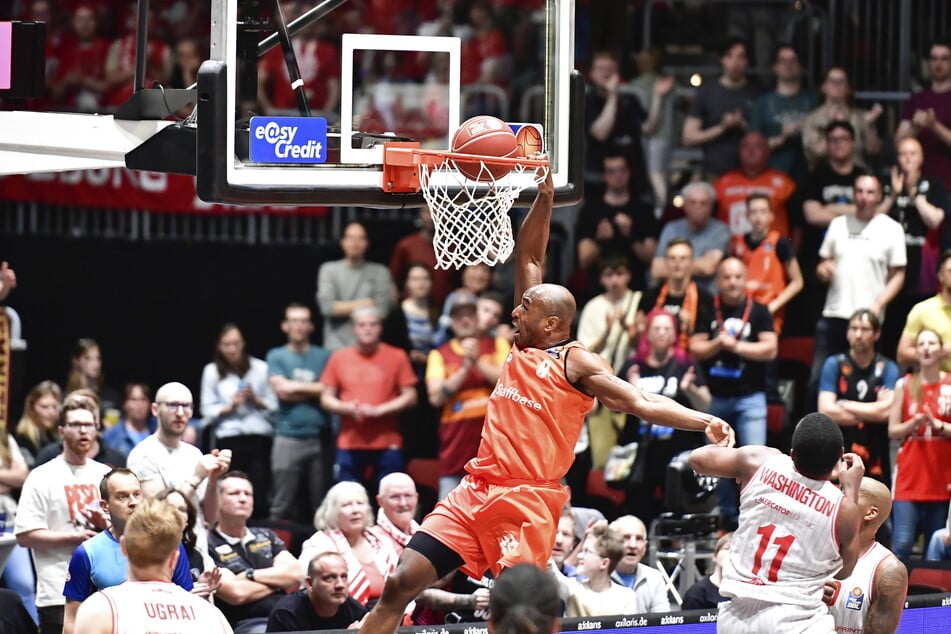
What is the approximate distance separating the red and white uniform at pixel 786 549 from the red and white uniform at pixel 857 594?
73cm

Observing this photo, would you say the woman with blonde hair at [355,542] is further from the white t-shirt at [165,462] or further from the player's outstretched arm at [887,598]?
the player's outstretched arm at [887,598]

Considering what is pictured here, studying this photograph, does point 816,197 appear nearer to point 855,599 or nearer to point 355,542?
point 355,542

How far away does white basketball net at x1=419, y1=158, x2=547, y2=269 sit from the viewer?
29.0 feet

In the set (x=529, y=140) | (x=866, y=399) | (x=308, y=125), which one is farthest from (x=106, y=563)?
(x=866, y=399)

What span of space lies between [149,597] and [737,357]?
7.33 m

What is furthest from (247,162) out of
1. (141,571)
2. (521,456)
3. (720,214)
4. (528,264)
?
(720,214)

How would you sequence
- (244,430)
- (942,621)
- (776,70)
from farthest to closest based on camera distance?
(776,70), (244,430), (942,621)

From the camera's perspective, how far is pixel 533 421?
7969mm

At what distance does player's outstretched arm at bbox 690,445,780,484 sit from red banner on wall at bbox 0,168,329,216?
8270 mm

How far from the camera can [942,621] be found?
9.71m

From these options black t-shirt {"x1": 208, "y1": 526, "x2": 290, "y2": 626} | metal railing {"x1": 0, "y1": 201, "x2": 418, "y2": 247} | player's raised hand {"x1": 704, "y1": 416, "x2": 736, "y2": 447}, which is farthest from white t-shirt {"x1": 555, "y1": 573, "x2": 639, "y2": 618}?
metal railing {"x1": 0, "y1": 201, "x2": 418, "y2": 247}

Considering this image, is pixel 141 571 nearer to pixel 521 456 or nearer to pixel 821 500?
pixel 521 456

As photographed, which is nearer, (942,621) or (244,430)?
(942,621)

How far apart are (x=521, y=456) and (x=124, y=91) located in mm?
9511
